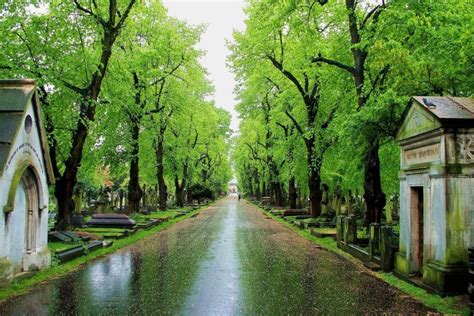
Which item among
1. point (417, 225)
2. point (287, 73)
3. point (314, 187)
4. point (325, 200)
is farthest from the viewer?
point (325, 200)

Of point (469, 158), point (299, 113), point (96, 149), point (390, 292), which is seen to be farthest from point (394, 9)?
point (96, 149)

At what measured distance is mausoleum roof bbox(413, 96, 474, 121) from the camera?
27.0 ft

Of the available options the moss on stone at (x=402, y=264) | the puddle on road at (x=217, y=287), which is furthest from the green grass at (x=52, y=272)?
the moss on stone at (x=402, y=264)

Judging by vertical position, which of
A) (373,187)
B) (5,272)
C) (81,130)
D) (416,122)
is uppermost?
(81,130)

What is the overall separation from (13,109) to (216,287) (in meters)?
5.95

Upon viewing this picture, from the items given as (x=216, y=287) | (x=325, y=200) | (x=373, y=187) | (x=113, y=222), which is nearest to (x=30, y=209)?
(x=216, y=287)

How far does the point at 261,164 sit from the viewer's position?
5231cm

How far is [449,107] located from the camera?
8.77 m

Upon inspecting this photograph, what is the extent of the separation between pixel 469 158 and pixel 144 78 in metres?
20.2

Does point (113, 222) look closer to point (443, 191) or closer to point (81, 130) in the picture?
point (81, 130)

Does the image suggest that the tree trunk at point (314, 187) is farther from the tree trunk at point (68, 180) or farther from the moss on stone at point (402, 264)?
the moss on stone at point (402, 264)

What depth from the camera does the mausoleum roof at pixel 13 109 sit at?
8.91 meters

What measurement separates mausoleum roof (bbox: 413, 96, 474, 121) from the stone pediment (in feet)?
0.38

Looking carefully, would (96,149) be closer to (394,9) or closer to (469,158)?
(394,9)
